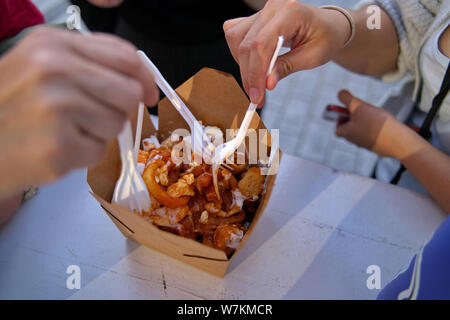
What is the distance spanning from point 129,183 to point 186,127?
237mm

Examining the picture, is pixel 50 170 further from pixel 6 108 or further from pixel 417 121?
pixel 417 121

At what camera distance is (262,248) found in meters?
0.62

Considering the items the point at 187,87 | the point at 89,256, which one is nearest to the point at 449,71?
the point at 187,87

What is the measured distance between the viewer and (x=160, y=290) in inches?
22.4

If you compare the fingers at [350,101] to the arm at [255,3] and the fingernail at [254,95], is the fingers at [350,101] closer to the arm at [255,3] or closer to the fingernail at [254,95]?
the arm at [255,3]

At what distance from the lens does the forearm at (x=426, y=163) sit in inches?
26.0

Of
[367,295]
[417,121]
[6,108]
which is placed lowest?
[367,295]

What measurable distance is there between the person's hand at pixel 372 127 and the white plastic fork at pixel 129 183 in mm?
641

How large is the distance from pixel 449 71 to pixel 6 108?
2.62 feet

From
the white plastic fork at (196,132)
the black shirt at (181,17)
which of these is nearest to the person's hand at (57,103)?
the white plastic fork at (196,132)

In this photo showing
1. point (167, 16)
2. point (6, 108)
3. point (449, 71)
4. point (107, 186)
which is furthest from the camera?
point (167, 16)

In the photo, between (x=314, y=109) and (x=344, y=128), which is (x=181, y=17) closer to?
(x=344, y=128)

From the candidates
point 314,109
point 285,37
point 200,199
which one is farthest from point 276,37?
point 314,109

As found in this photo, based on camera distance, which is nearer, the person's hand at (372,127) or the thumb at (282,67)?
the thumb at (282,67)
